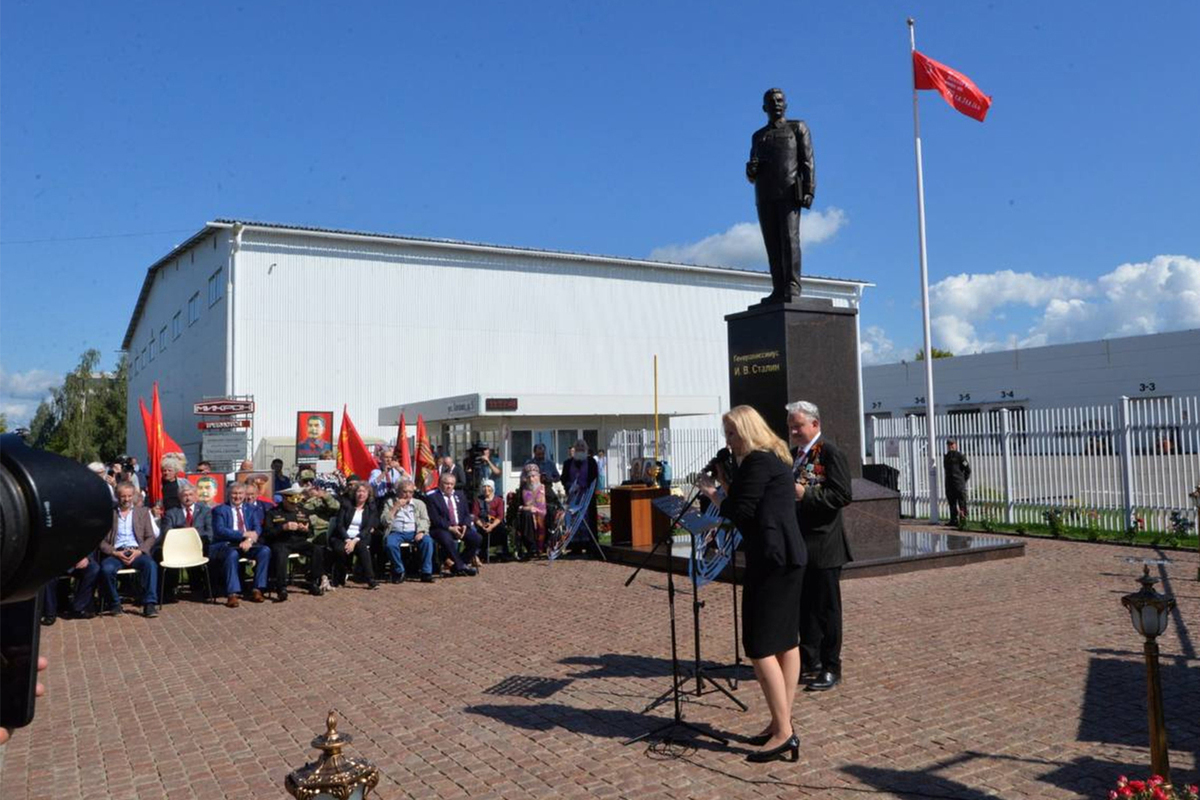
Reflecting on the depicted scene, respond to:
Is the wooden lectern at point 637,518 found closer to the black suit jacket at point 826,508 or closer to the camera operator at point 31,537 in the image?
the black suit jacket at point 826,508

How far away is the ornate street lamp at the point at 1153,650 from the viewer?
4.02m

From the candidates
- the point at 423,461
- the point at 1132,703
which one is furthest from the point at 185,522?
the point at 1132,703

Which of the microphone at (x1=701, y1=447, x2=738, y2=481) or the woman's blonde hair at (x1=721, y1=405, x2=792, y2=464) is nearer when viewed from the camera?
the woman's blonde hair at (x1=721, y1=405, x2=792, y2=464)

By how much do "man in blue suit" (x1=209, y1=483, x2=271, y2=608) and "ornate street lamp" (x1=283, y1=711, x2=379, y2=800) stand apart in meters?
8.04

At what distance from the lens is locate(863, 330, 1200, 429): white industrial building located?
35.8 meters

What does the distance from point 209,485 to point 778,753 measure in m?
13.3

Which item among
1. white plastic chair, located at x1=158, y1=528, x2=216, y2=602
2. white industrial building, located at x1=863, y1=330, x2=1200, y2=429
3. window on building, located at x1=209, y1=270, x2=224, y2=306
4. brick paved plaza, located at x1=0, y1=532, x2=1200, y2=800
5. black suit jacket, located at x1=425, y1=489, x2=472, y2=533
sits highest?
window on building, located at x1=209, y1=270, x2=224, y2=306

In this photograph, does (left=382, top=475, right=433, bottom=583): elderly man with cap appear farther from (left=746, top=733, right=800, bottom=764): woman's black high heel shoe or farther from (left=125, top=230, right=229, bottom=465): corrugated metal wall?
(left=125, top=230, right=229, bottom=465): corrugated metal wall

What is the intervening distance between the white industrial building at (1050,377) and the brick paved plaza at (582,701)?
30374 millimetres

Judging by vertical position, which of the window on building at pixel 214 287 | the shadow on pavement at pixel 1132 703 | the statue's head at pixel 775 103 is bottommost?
the shadow on pavement at pixel 1132 703

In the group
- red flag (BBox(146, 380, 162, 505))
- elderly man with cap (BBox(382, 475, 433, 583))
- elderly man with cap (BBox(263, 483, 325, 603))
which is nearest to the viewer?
elderly man with cap (BBox(263, 483, 325, 603))

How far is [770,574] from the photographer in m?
4.76

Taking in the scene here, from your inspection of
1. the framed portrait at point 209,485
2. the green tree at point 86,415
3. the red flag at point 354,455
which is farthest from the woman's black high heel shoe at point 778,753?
the green tree at point 86,415

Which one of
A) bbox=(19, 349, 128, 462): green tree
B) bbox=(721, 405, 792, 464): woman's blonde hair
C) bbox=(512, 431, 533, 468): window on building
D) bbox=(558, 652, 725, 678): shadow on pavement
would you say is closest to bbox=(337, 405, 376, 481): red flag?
bbox=(512, 431, 533, 468): window on building
